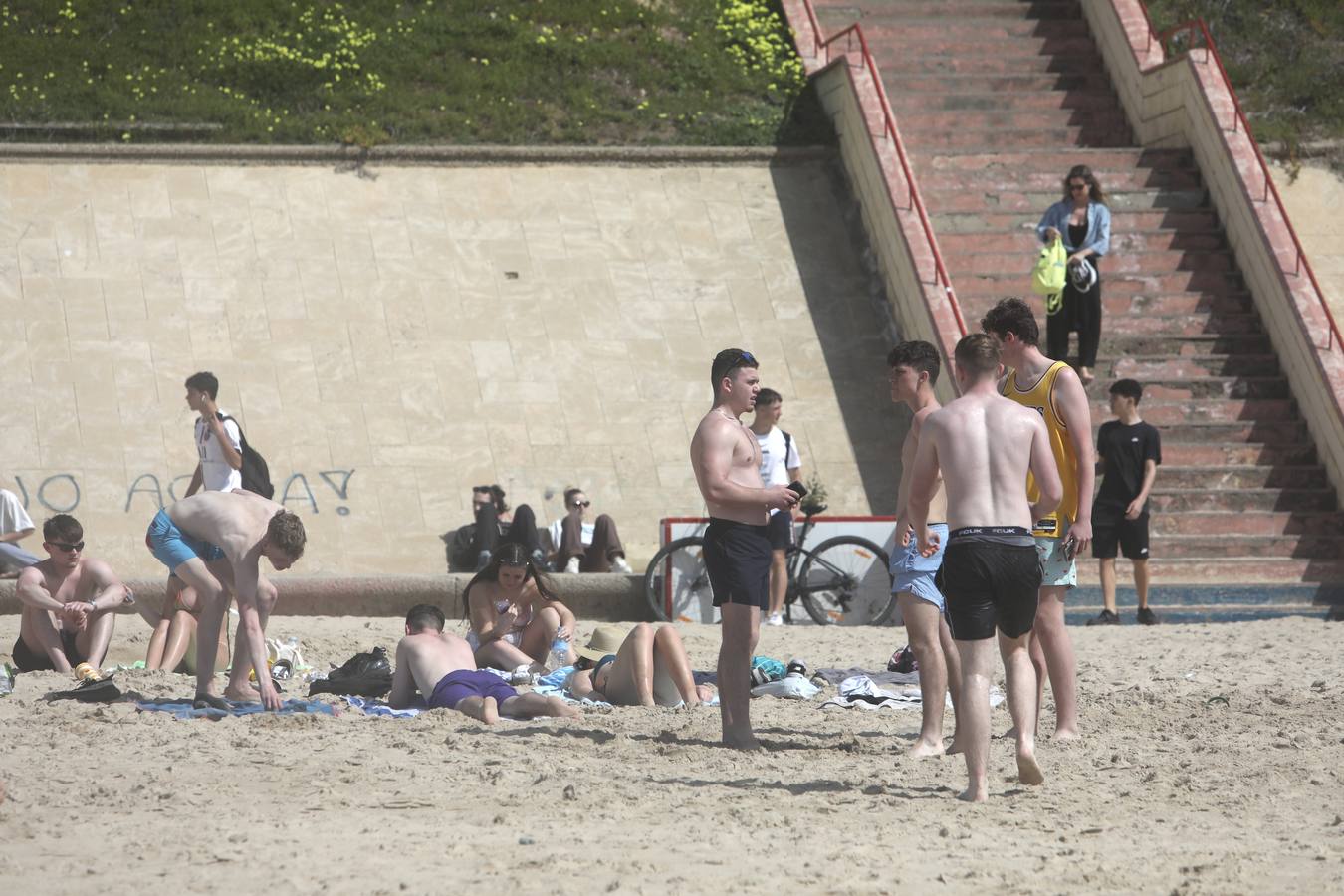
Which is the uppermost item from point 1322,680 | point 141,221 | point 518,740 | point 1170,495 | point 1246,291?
point 141,221

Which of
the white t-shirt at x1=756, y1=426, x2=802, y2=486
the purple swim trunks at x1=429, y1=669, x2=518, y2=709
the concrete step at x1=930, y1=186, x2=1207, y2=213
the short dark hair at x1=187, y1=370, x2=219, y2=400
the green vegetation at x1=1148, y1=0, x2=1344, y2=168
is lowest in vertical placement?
the purple swim trunks at x1=429, y1=669, x2=518, y2=709

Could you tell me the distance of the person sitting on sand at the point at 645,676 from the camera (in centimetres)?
892

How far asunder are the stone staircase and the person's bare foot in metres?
6.85

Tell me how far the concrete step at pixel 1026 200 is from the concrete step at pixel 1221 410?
7.52 ft

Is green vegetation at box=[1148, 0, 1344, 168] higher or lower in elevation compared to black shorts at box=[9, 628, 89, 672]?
higher

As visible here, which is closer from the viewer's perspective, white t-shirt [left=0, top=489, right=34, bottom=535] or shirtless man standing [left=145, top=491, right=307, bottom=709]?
shirtless man standing [left=145, top=491, right=307, bottom=709]

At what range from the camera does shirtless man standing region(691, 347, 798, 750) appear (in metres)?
7.44

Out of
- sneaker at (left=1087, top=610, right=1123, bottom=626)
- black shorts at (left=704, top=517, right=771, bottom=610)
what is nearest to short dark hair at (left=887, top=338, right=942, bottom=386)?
black shorts at (left=704, top=517, right=771, bottom=610)

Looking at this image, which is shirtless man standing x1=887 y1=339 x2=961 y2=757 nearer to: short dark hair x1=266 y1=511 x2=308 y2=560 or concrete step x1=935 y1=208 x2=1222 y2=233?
short dark hair x1=266 y1=511 x2=308 y2=560

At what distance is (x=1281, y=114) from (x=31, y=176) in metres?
12.9

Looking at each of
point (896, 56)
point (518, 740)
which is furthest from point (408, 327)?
point (518, 740)

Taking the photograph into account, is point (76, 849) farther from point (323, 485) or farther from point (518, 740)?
point (323, 485)

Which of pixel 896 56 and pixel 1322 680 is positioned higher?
pixel 896 56

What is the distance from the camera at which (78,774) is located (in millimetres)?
6816
